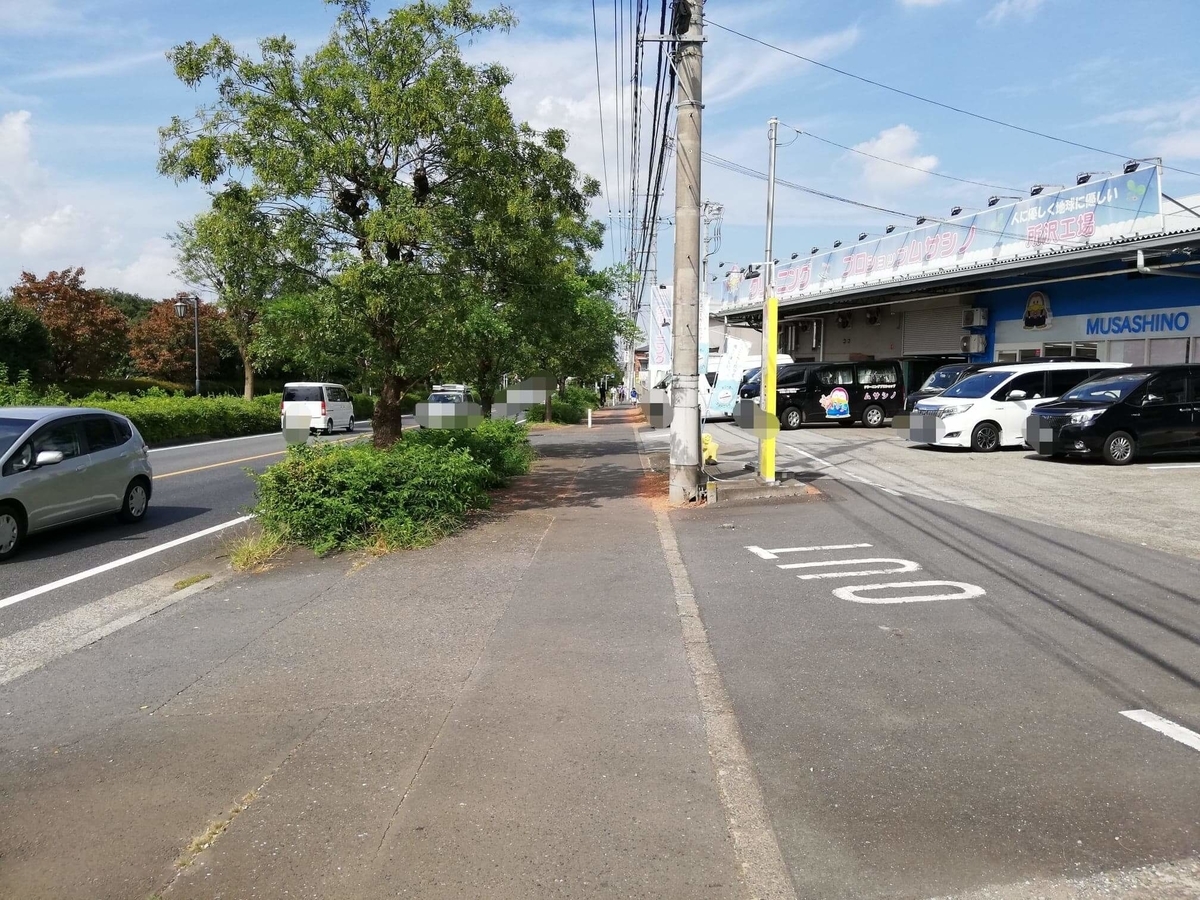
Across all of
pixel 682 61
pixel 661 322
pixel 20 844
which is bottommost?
pixel 20 844

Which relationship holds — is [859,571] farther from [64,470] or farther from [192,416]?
[192,416]

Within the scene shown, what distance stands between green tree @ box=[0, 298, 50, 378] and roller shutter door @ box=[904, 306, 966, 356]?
30898 mm

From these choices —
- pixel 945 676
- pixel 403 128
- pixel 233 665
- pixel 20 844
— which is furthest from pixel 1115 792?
pixel 403 128

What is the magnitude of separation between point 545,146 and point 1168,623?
8.49 m

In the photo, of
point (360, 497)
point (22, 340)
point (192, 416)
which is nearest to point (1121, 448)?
point (360, 497)

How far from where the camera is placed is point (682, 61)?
11969mm

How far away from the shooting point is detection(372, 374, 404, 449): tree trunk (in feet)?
37.9

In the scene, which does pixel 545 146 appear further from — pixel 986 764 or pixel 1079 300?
pixel 1079 300

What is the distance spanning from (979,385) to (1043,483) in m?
5.71

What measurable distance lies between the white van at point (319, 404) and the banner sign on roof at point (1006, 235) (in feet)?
49.2

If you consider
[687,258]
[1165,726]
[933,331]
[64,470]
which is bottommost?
[1165,726]

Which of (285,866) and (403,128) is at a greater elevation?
(403,128)

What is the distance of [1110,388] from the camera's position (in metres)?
15.0

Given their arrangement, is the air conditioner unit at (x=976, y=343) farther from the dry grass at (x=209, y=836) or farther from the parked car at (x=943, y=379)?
the dry grass at (x=209, y=836)
